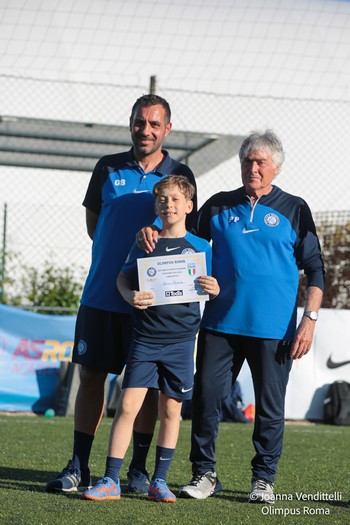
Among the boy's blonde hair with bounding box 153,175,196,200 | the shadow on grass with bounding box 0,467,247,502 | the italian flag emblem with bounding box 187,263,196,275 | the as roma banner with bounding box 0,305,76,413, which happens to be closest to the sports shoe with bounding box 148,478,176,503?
the shadow on grass with bounding box 0,467,247,502

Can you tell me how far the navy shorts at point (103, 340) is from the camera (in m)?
5.12

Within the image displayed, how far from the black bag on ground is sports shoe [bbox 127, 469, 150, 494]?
5786 millimetres

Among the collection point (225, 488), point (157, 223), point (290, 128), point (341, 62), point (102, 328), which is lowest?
point (225, 488)

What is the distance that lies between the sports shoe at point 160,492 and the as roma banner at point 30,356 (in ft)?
20.1

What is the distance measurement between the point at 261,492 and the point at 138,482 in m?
0.67

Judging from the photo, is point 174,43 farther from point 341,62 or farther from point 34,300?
point 34,300

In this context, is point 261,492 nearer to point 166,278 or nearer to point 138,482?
point 138,482

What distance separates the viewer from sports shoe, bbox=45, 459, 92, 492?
4.92 meters

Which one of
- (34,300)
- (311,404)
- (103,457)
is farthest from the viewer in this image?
(34,300)

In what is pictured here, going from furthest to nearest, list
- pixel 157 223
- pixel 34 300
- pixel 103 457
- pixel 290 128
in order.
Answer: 1. pixel 290 128
2. pixel 34 300
3. pixel 103 457
4. pixel 157 223

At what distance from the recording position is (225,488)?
Result: 5.43 meters

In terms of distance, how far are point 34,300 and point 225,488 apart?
24.1 ft

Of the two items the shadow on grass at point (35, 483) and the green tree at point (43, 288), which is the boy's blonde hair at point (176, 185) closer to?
the shadow on grass at point (35, 483)

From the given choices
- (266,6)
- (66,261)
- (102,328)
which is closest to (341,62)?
(266,6)
